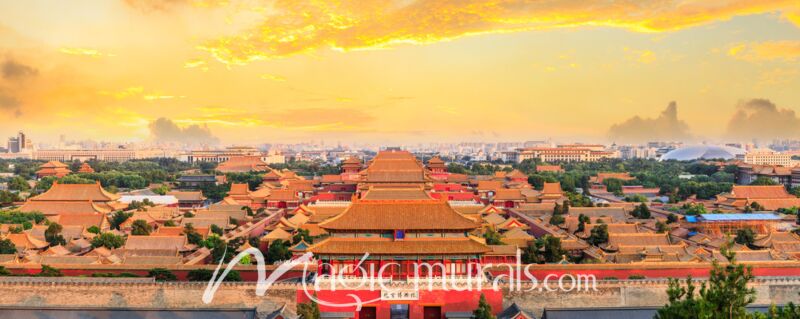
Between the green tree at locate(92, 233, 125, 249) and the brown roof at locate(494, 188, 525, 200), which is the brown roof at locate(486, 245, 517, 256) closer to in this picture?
the green tree at locate(92, 233, 125, 249)

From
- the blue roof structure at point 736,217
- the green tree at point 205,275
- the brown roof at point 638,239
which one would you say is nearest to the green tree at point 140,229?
the green tree at point 205,275

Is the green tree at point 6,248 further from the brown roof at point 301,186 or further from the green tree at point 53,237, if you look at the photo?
the brown roof at point 301,186

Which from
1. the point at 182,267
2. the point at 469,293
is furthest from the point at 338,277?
the point at 182,267

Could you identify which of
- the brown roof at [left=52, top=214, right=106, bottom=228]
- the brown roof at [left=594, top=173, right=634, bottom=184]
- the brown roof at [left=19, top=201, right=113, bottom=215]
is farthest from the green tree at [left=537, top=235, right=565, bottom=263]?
the brown roof at [left=594, top=173, right=634, bottom=184]

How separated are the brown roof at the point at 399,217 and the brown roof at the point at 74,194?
30200 millimetres

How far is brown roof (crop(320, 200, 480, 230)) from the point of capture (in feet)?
60.9

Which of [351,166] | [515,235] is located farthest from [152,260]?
[351,166]

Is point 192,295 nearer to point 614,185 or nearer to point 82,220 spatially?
point 82,220

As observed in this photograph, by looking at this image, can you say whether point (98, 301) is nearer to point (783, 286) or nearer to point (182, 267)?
point (182, 267)

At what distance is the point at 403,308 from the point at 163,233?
53.6ft

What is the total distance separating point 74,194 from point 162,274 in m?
24.2

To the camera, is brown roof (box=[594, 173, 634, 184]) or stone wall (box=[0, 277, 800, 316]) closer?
stone wall (box=[0, 277, 800, 316])

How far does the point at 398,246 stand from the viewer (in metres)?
18.5

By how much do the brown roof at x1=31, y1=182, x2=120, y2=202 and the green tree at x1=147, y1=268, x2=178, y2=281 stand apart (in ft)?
75.9
